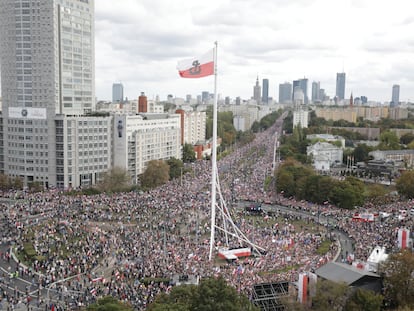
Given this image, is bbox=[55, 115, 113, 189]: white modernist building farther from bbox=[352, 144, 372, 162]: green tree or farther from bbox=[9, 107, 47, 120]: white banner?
bbox=[352, 144, 372, 162]: green tree

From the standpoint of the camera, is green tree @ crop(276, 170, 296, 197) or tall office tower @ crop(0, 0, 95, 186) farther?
tall office tower @ crop(0, 0, 95, 186)

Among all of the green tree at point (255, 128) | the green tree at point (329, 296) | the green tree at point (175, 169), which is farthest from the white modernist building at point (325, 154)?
the green tree at point (255, 128)

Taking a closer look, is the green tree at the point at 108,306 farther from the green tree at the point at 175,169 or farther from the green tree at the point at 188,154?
the green tree at the point at 188,154

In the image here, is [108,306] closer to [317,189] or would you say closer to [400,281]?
[400,281]

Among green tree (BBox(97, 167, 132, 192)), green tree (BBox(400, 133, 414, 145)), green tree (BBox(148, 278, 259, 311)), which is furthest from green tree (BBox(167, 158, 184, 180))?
green tree (BBox(400, 133, 414, 145))

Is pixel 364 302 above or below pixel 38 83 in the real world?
below

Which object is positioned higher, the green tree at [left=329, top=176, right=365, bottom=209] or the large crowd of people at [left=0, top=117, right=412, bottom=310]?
the green tree at [left=329, top=176, right=365, bottom=209]

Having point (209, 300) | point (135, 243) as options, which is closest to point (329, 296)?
point (209, 300)
